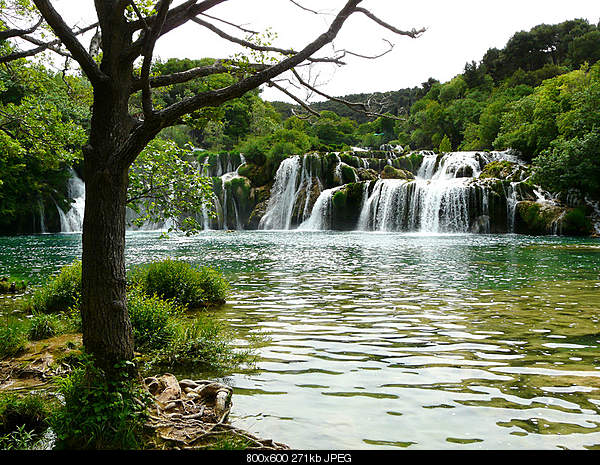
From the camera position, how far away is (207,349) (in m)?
6.87

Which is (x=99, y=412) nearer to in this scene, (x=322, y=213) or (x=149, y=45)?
(x=149, y=45)

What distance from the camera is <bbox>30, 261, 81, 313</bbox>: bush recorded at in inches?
419

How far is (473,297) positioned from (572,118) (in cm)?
3673

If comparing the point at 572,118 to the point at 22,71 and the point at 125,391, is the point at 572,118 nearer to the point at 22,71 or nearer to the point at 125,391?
the point at 22,71

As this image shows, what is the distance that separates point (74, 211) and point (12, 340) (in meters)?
46.2

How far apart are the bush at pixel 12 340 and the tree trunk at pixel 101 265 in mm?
3371

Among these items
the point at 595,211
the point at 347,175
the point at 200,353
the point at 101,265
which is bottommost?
the point at 200,353

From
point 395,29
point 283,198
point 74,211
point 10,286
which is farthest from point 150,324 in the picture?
point 74,211

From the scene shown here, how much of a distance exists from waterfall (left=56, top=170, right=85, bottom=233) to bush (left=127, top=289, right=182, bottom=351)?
148 feet

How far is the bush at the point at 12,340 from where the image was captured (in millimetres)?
7027

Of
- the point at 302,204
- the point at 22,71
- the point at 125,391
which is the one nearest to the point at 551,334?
the point at 125,391

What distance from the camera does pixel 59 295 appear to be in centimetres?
1073

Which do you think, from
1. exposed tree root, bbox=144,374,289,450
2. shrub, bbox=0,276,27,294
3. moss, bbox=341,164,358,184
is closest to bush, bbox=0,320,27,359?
exposed tree root, bbox=144,374,289,450

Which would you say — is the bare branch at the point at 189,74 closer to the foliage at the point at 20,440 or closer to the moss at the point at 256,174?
the foliage at the point at 20,440
